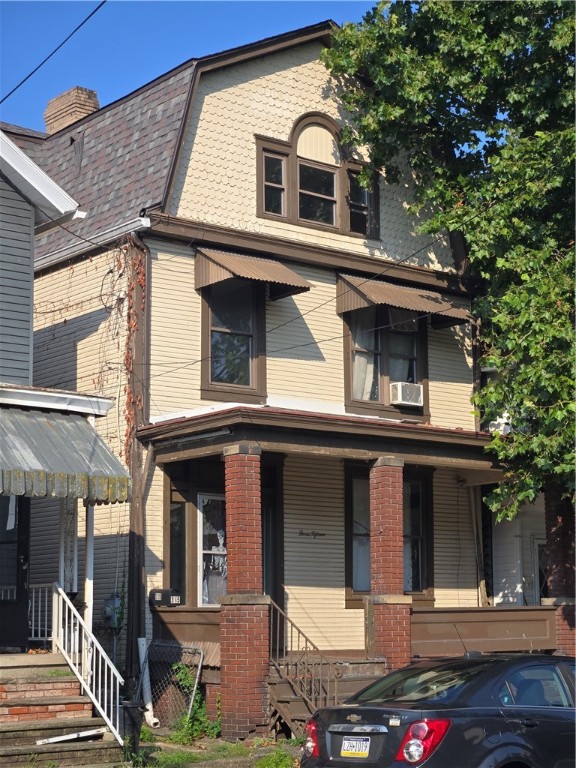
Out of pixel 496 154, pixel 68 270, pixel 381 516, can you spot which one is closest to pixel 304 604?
pixel 381 516

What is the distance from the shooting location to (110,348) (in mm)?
18281

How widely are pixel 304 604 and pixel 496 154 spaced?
26.3 feet

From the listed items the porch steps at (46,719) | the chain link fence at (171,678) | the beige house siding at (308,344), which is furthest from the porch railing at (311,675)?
the beige house siding at (308,344)

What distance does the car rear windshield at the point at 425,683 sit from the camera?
33.2 feet

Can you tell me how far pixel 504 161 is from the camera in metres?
19.0

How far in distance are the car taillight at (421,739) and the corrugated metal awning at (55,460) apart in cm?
570

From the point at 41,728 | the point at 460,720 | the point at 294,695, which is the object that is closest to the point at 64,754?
the point at 41,728

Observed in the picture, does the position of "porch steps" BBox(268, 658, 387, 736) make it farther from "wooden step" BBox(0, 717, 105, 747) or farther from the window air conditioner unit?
the window air conditioner unit

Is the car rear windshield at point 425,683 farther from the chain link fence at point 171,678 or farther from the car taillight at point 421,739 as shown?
the chain link fence at point 171,678

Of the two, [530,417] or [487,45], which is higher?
[487,45]

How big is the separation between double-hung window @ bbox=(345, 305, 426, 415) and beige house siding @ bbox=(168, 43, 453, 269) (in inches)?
44.5

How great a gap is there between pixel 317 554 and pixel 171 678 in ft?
12.3

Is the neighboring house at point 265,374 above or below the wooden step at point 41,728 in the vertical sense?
above

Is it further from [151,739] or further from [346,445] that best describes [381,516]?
[151,739]
